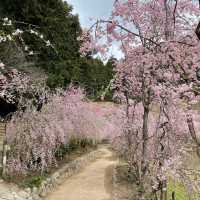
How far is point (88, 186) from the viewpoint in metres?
15.1

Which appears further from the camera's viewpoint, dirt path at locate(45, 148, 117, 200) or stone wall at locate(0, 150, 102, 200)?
dirt path at locate(45, 148, 117, 200)

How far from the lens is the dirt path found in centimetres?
1348

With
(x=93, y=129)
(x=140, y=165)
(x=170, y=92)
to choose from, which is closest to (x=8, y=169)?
(x=140, y=165)

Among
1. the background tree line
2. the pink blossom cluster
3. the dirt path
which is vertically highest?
the background tree line

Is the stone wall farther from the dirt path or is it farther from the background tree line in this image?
the background tree line

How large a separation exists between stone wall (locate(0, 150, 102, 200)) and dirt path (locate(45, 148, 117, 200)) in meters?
0.21

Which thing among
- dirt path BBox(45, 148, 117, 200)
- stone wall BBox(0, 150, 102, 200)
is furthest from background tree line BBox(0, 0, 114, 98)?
dirt path BBox(45, 148, 117, 200)

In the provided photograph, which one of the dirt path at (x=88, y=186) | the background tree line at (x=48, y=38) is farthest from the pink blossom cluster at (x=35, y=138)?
the background tree line at (x=48, y=38)

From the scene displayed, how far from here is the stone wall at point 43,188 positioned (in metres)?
12.1

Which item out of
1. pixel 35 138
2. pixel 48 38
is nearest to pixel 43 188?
pixel 35 138

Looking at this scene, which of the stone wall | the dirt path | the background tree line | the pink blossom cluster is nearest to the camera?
the stone wall

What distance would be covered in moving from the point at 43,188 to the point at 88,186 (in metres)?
2.04

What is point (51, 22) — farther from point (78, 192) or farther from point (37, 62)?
point (78, 192)

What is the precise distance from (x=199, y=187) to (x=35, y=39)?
1779 cm
